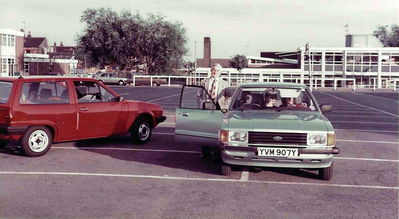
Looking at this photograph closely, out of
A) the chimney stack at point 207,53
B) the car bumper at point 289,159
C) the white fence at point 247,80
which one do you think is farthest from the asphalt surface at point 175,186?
the chimney stack at point 207,53

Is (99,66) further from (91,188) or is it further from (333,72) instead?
(91,188)

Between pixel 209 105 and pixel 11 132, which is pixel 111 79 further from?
pixel 209 105

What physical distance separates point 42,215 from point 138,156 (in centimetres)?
401

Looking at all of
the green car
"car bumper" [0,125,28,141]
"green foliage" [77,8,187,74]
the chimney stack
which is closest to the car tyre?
the green car

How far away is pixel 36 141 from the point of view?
916 centimetres

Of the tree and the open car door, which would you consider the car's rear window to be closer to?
the open car door

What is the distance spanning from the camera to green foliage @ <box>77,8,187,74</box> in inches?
2527

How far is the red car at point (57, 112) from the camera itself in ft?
29.1

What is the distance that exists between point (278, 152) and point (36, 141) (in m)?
4.62

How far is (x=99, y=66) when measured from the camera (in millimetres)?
66312

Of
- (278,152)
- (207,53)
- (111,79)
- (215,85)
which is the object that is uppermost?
(207,53)

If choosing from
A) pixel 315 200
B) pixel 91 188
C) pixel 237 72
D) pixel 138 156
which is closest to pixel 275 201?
pixel 315 200

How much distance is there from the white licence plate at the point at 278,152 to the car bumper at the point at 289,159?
4 centimetres

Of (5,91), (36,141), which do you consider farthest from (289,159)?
(5,91)
